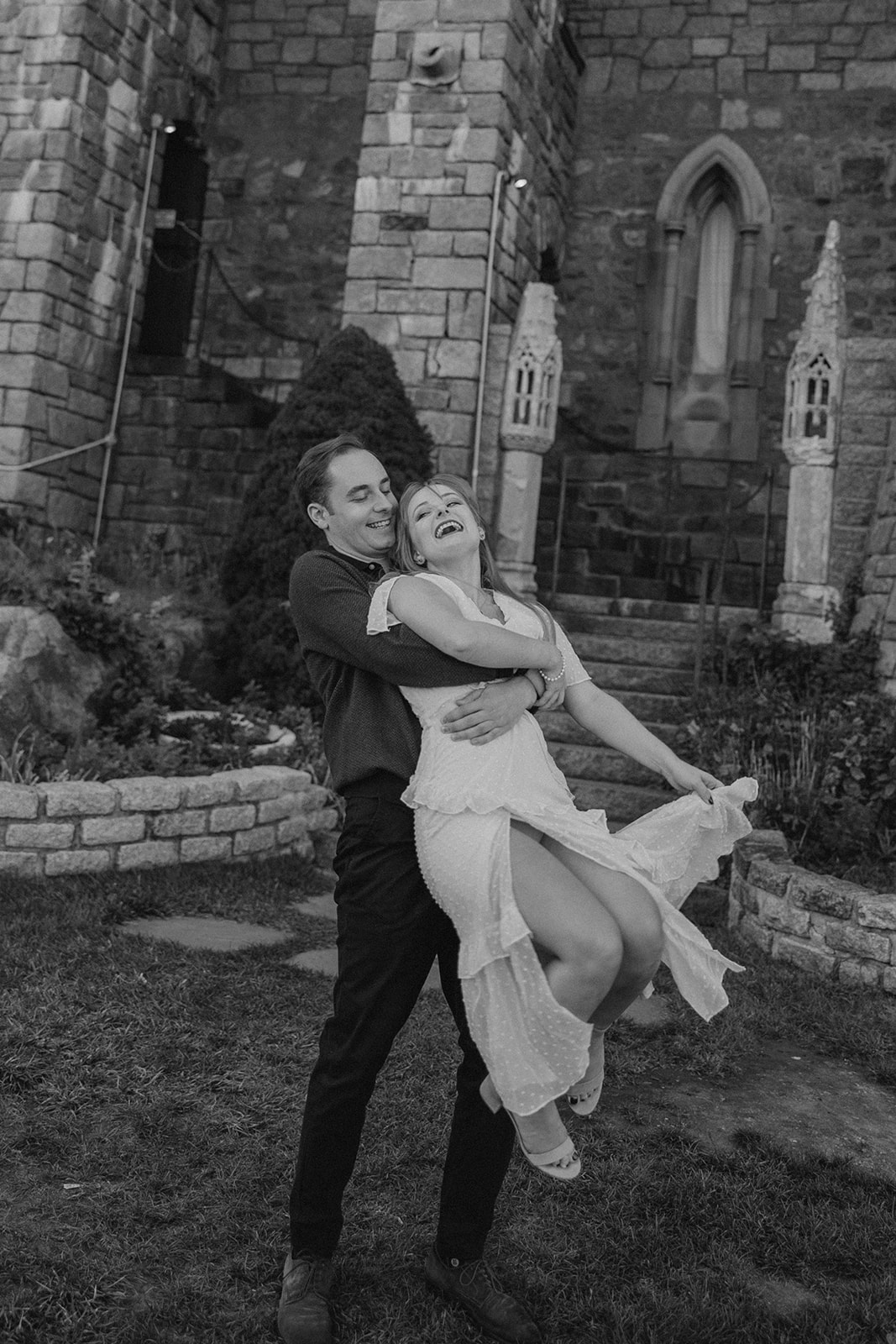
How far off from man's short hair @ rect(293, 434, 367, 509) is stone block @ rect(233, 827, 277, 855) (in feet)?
10.5

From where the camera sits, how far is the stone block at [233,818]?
5.38 meters

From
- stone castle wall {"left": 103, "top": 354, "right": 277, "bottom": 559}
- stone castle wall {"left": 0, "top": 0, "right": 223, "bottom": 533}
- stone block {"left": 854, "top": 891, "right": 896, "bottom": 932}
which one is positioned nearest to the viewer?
stone block {"left": 854, "top": 891, "right": 896, "bottom": 932}

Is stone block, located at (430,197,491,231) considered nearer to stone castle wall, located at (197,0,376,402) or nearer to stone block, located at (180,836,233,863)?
stone castle wall, located at (197,0,376,402)

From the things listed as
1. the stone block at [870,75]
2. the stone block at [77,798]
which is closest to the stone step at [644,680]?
the stone block at [77,798]

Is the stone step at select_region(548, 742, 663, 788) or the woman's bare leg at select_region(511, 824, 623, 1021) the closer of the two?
the woman's bare leg at select_region(511, 824, 623, 1021)

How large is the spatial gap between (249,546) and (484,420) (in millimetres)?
1919

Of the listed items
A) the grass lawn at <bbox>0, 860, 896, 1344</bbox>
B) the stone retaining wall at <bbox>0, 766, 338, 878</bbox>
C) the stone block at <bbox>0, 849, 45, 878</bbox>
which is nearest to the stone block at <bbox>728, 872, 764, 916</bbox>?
the grass lawn at <bbox>0, 860, 896, 1344</bbox>

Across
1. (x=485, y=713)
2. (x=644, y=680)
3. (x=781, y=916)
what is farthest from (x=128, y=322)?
(x=485, y=713)

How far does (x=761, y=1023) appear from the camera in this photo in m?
4.02

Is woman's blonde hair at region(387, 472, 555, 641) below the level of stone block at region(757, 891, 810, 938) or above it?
above

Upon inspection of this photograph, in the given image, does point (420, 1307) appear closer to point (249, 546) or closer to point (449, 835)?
point (449, 835)

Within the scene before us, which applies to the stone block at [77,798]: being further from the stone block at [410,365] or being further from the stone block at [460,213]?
the stone block at [460,213]

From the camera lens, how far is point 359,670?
7.93 feet

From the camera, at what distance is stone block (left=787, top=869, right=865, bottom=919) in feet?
14.9
